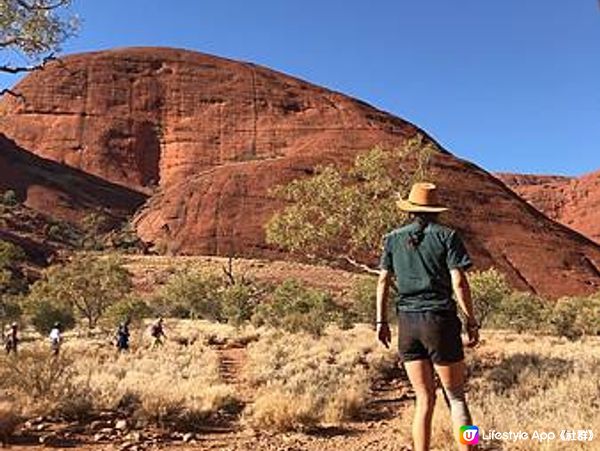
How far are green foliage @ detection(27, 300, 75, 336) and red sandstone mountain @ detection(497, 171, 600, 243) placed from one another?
137 metres

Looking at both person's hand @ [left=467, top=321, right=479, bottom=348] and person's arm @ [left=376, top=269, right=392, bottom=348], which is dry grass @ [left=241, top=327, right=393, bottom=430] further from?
person's hand @ [left=467, top=321, right=479, bottom=348]

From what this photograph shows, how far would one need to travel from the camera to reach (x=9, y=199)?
90750mm

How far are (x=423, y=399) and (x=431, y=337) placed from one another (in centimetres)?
50

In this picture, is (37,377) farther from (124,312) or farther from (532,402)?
(124,312)

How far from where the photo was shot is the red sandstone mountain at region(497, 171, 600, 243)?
16088cm

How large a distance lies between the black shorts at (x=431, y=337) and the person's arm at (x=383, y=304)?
0.41 m

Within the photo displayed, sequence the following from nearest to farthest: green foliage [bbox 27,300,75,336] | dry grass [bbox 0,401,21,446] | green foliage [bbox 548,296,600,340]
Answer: dry grass [bbox 0,401,21,446], green foliage [bbox 27,300,75,336], green foliage [bbox 548,296,600,340]

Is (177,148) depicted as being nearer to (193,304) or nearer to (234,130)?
(234,130)

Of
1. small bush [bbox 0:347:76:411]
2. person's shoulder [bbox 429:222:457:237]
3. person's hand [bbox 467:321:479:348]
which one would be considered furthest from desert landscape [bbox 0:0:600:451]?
person's shoulder [bbox 429:222:457:237]

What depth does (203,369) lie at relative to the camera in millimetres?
16219

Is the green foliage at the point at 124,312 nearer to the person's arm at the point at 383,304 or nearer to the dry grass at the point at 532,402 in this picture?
the dry grass at the point at 532,402

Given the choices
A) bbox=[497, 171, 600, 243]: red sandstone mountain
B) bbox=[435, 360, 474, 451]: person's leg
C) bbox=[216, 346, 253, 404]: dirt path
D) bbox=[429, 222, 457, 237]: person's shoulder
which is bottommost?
bbox=[216, 346, 253, 404]: dirt path

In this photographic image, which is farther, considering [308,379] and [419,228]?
[308,379]

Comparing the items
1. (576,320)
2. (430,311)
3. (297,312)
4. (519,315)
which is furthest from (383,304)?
(519,315)
